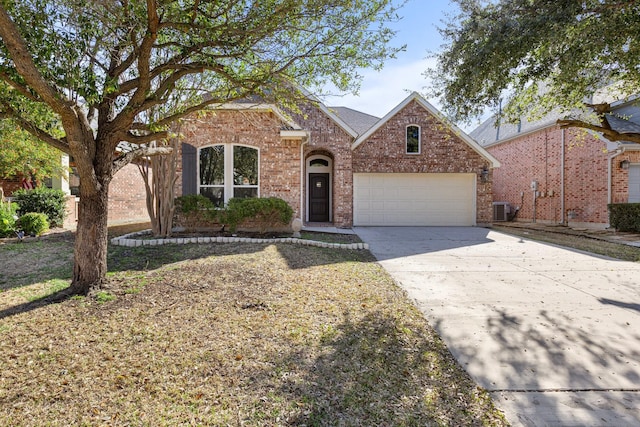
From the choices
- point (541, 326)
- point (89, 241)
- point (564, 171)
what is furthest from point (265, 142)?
point (564, 171)

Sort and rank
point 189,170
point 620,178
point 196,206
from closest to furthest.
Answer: point 196,206 < point 189,170 < point 620,178

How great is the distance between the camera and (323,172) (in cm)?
1521

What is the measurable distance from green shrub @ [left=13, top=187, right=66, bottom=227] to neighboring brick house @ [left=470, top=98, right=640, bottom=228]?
1596cm

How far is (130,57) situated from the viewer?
452cm

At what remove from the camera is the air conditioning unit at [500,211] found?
18.6 metres

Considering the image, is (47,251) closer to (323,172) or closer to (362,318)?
(362,318)

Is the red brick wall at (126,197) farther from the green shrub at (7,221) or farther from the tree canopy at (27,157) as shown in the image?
the green shrub at (7,221)

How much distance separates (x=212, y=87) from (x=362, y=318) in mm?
4609

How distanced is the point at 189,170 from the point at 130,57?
6.35 metres

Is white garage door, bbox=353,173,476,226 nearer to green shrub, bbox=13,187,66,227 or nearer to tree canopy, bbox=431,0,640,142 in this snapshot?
Answer: tree canopy, bbox=431,0,640,142

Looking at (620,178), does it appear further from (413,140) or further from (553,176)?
(413,140)

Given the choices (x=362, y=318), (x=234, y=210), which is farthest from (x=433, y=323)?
(x=234, y=210)

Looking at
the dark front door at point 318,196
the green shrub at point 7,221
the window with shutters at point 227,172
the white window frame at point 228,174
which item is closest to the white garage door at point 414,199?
the dark front door at point 318,196

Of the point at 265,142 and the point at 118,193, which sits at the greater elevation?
the point at 265,142
